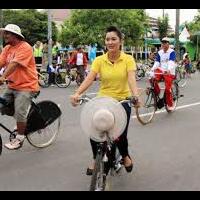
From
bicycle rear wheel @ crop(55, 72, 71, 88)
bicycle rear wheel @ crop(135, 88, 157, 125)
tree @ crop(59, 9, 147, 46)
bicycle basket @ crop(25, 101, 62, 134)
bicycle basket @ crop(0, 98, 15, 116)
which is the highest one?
tree @ crop(59, 9, 147, 46)

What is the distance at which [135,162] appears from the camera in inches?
296

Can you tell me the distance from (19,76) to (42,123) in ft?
2.83

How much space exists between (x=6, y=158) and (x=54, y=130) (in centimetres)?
147

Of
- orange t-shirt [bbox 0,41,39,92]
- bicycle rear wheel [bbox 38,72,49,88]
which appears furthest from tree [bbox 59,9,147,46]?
orange t-shirt [bbox 0,41,39,92]

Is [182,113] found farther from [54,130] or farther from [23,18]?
[23,18]

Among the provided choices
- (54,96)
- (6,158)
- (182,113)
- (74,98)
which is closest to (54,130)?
(6,158)

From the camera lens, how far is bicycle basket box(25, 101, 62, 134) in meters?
8.05

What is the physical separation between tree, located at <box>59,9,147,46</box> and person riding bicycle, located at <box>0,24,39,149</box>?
73.6ft

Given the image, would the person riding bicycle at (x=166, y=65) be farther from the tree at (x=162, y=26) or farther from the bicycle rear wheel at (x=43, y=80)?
the tree at (x=162, y=26)

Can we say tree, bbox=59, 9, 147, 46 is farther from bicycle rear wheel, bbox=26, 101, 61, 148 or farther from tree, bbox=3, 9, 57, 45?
tree, bbox=3, 9, 57, 45

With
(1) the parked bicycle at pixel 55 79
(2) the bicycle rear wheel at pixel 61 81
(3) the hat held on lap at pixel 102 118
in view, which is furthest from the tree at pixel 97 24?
(3) the hat held on lap at pixel 102 118

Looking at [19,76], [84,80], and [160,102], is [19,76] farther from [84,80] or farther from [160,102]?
[160,102]

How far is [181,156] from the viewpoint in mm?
7883

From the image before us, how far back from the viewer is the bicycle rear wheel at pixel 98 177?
5.26 meters
